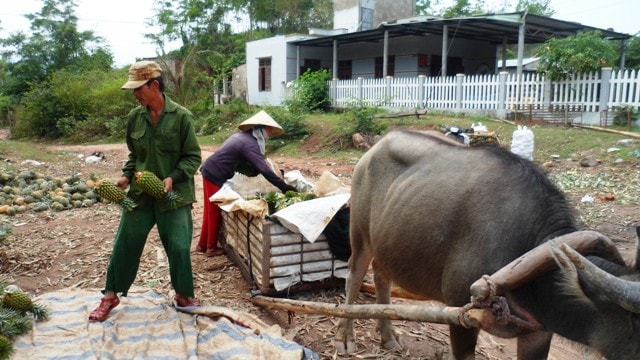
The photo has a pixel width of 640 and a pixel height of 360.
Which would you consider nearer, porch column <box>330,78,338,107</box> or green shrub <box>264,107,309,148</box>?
green shrub <box>264,107,309,148</box>

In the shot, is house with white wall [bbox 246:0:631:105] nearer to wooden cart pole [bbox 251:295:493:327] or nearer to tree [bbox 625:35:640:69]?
tree [bbox 625:35:640:69]

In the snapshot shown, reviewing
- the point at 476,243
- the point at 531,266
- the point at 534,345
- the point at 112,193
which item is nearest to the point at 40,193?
the point at 112,193

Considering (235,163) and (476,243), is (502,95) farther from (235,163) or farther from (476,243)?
(476,243)

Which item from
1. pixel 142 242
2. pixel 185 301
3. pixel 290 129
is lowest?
pixel 185 301

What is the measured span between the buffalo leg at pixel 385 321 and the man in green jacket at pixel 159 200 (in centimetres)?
162

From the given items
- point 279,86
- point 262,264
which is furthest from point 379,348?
point 279,86

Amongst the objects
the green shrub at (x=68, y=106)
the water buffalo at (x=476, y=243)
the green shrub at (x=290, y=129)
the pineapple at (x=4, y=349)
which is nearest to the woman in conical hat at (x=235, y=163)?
the water buffalo at (x=476, y=243)

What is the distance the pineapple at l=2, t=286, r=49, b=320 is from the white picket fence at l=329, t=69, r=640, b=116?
14.6 m

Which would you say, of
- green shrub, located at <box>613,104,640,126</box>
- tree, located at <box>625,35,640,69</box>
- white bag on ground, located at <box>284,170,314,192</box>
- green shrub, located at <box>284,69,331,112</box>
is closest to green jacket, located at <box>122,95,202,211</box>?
white bag on ground, located at <box>284,170,314,192</box>

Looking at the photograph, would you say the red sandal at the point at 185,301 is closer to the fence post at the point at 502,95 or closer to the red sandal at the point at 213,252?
the red sandal at the point at 213,252

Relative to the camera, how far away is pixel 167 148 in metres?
4.27

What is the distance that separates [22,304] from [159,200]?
1.33 metres

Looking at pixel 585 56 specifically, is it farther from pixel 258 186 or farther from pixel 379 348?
pixel 379 348

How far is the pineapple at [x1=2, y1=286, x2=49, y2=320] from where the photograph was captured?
3.96m
